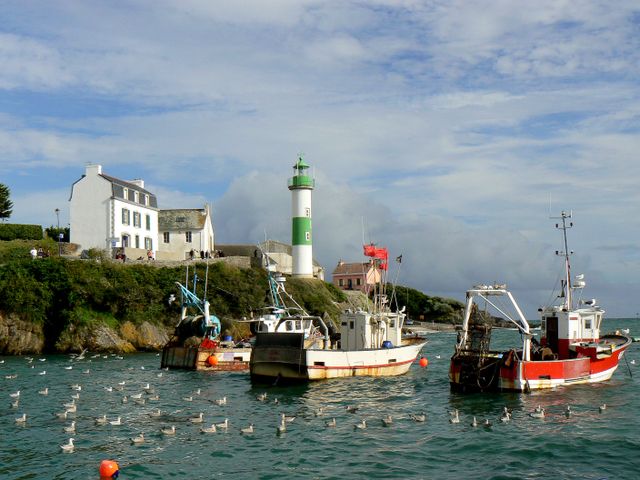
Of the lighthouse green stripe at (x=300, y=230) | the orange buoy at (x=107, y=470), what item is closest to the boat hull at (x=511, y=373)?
the orange buoy at (x=107, y=470)

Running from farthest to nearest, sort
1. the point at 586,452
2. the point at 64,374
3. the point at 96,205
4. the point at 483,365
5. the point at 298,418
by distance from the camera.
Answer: the point at 96,205 → the point at 64,374 → the point at 483,365 → the point at 298,418 → the point at 586,452

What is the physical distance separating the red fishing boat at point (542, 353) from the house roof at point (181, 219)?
50286 millimetres

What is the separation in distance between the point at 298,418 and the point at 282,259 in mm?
67602

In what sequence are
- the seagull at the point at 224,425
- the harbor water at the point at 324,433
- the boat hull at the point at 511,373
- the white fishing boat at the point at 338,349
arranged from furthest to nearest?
1. the white fishing boat at the point at 338,349
2. the boat hull at the point at 511,373
3. the seagull at the point at 224,425
4. the harbor water at the point at 324,433

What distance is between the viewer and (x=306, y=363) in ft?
113

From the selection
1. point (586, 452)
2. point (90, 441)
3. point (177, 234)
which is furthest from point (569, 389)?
point (177, 234)

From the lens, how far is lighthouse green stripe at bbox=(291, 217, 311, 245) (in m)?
73.9

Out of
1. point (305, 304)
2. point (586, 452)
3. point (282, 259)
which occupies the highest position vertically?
point (282, 259)

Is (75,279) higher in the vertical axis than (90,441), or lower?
higher

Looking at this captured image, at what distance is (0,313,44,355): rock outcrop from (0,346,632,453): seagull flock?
24.2 meters

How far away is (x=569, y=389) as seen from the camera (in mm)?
31094

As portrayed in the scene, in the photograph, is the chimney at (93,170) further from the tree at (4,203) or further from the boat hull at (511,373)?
the boat hull at (511,373)

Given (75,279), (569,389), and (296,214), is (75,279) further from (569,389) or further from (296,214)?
(569,389)

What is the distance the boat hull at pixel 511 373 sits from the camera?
29969 mm
